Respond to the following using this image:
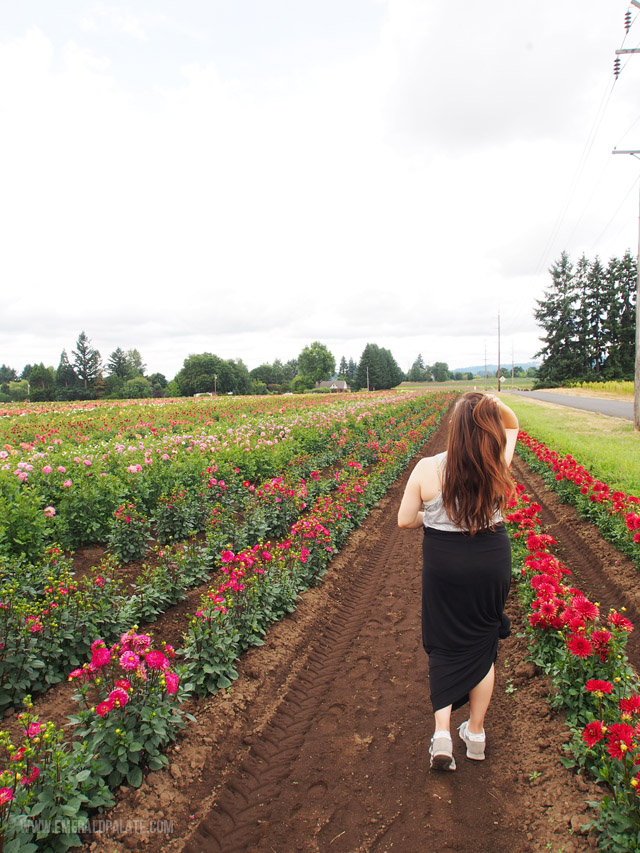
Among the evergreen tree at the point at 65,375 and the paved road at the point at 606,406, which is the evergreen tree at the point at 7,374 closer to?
the evergreen tree at the point at 65,375

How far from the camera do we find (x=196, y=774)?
293 cm

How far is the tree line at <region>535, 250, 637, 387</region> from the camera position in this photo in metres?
64.6

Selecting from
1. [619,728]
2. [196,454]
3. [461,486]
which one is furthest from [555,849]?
[196,454]

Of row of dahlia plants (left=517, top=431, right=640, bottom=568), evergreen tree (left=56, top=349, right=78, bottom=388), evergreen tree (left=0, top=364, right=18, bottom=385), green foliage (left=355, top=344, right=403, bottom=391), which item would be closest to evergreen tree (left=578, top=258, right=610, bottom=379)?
green foliage (left=355, top=344, right=403, bottom=391)

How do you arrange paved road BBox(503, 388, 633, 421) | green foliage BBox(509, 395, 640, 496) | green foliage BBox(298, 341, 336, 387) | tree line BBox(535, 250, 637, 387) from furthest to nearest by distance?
green foliage BBox(298, 341, 336, 387)
tree line BBox(535, 250, 637, 387)
paved road BBox(503, 388, 633, 421)
green foliage BBox(509, 395, 640, 496)

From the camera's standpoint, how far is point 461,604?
2.65 m

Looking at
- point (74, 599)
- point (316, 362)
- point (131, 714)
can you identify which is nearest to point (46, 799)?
point (131, 714)

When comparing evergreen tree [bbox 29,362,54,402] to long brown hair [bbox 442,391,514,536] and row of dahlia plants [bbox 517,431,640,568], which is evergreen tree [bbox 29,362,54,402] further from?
long brown hair [bbox 442,391,514,536]

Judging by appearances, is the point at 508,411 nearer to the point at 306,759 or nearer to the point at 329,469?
the point at 306,759

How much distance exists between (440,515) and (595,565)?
4705 mm

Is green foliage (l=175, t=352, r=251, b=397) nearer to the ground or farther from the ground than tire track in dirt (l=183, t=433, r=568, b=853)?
farther from the ground

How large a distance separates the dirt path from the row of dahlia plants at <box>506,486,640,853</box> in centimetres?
18

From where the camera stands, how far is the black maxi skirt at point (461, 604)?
2594 mm

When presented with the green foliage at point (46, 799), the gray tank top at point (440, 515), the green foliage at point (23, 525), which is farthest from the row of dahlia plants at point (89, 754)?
the green foliage at point (23, 525)
